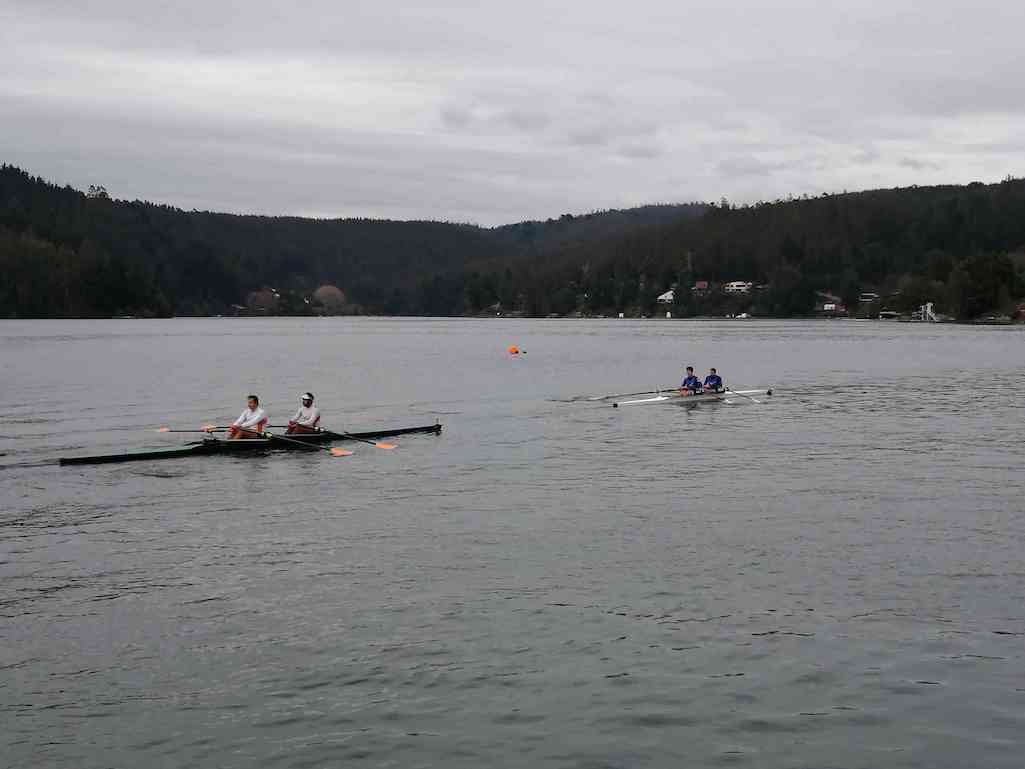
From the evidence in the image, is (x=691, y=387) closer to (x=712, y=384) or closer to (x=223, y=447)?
(x=712, y=384)

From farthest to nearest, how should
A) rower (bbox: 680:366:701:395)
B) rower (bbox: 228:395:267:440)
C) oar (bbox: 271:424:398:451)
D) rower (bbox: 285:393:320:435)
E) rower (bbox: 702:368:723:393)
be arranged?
1. rower (bbox: 702:368:723:393)
2. rower (bbox: 680:366:701:395)
3. oar (bbox: 271:424:398:451)
4. rower (bbox: 285:393:320:435)
5. rower (bbox: 228:395:267:440)

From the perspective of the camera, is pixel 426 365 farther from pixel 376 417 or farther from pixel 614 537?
pixel 614 537

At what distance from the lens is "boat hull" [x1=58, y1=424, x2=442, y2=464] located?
37.1m

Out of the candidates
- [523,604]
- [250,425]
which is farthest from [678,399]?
[523,604]

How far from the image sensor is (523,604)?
20.5 meters

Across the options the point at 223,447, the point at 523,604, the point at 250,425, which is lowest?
the point at 523,604

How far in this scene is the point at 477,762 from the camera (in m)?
14.2

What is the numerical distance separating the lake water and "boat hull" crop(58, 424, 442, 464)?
17.2 inches

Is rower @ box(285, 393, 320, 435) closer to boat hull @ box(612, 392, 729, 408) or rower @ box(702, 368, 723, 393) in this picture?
boat hull @ box(612, 392, 729, 408)

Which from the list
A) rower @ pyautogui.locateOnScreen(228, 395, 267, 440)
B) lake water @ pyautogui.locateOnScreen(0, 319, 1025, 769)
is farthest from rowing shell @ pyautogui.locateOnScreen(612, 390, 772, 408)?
rower @ pyautogui.locateOnScreen(228, 395, 267, 440)

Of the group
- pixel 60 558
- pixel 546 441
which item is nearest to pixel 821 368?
pixel 546 441

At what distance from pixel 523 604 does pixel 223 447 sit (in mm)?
20831

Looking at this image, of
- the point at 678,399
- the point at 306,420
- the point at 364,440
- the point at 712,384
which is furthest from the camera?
the point at 712,384

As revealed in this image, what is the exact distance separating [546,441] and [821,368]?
6021 cm
